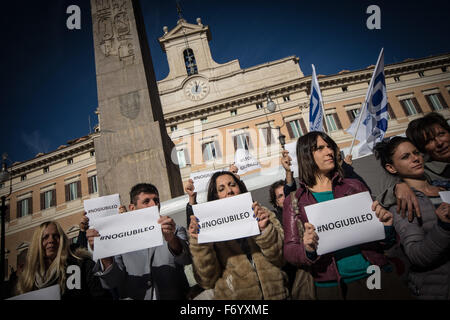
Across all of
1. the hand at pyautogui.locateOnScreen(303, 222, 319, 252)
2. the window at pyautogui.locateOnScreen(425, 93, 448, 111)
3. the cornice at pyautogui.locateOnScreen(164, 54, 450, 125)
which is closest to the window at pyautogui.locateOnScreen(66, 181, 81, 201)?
the cornice at pyautogui.locateOnScreen(164, 54, 450, 125)

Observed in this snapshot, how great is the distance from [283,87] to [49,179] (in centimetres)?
2643

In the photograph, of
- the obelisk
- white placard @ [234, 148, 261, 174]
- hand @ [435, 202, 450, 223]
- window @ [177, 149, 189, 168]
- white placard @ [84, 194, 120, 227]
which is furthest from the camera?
window @ [177, 149, 189, 168]

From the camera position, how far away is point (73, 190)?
22.9m

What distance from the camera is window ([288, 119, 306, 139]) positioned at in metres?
22.1

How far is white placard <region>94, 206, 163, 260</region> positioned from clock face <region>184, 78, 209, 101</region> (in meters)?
24.0

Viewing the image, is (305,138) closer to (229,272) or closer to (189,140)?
(229,272)

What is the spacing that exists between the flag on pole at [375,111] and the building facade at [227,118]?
1611 cm

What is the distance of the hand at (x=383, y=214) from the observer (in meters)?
1.58

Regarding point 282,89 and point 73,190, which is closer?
point 73,190

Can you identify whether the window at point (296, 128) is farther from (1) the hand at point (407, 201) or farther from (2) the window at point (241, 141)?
(1) the hand at point (407, 201)

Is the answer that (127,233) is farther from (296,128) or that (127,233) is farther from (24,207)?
(24,207)

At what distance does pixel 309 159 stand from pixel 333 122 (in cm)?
2365

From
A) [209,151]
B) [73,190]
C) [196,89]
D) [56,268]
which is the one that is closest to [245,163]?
[56,268]

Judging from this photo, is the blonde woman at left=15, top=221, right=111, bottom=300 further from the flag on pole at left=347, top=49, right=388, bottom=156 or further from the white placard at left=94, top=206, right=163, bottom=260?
the flag on pole at left=347, top=49, right=388, bottom=156
